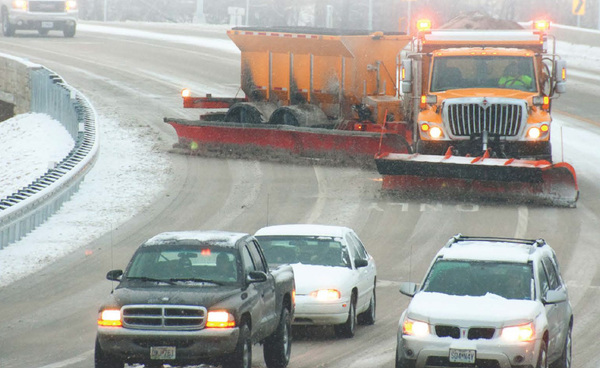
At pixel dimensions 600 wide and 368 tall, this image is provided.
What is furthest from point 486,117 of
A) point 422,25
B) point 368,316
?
point 368,316

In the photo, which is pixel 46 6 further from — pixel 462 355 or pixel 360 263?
pixel 462 355

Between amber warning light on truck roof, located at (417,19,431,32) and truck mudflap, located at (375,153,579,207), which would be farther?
amber warning light on truck roof, located at (417,19,431,32)

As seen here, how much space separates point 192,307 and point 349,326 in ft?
12.1

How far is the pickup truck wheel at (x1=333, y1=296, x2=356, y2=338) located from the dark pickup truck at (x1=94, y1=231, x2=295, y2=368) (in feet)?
6.30

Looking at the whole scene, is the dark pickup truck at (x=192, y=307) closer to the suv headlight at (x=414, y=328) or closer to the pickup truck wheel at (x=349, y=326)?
the suv headlight at (x=414, y=328)

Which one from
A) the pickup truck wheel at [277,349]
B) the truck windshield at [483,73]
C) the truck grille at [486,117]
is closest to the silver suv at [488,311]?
the pickup truck wheel at [277,349]

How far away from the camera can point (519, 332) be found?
10.4 meters

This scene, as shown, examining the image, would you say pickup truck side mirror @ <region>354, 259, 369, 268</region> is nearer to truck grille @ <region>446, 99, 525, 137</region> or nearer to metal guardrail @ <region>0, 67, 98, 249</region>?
metal guardrail @ <region>0, 67, 98, 249</region>

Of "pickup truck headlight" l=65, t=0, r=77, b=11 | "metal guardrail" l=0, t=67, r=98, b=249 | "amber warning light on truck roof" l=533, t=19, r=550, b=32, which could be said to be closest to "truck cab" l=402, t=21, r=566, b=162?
"amber warning light on truck roof" l=533, t=19, r=550, b=32

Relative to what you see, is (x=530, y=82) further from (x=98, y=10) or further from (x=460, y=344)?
(x=98, y=10)

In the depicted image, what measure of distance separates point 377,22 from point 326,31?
44.0 m

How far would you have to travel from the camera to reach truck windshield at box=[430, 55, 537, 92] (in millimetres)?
23047

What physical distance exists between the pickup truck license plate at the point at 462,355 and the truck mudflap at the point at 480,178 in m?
11.9

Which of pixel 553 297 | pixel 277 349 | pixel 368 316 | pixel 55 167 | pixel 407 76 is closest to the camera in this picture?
pixel 553 297
